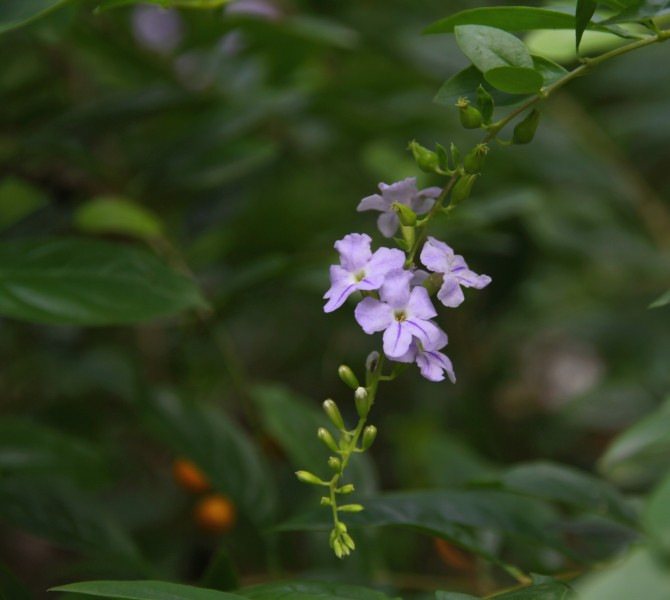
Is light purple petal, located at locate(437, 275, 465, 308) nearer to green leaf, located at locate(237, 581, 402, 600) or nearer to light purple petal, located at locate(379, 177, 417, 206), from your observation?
light purple petal, located at locate(379, 177, 417, 206)

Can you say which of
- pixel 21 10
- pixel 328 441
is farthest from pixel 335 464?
pixel 21 10

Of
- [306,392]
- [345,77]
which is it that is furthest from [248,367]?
[345,77]

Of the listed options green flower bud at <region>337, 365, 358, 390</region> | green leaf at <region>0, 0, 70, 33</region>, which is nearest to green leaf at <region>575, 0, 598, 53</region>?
green flower bud at <region>337, 365, 358, 390</region>

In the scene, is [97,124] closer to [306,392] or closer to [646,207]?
[306,392]

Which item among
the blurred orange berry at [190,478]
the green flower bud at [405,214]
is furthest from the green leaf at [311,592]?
the blurred orange berry at [190,478]

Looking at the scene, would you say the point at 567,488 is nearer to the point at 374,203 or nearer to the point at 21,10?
the point at 374,203

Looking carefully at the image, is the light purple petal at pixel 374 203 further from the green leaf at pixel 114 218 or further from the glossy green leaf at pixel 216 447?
the green leaf at pixel 114 218
